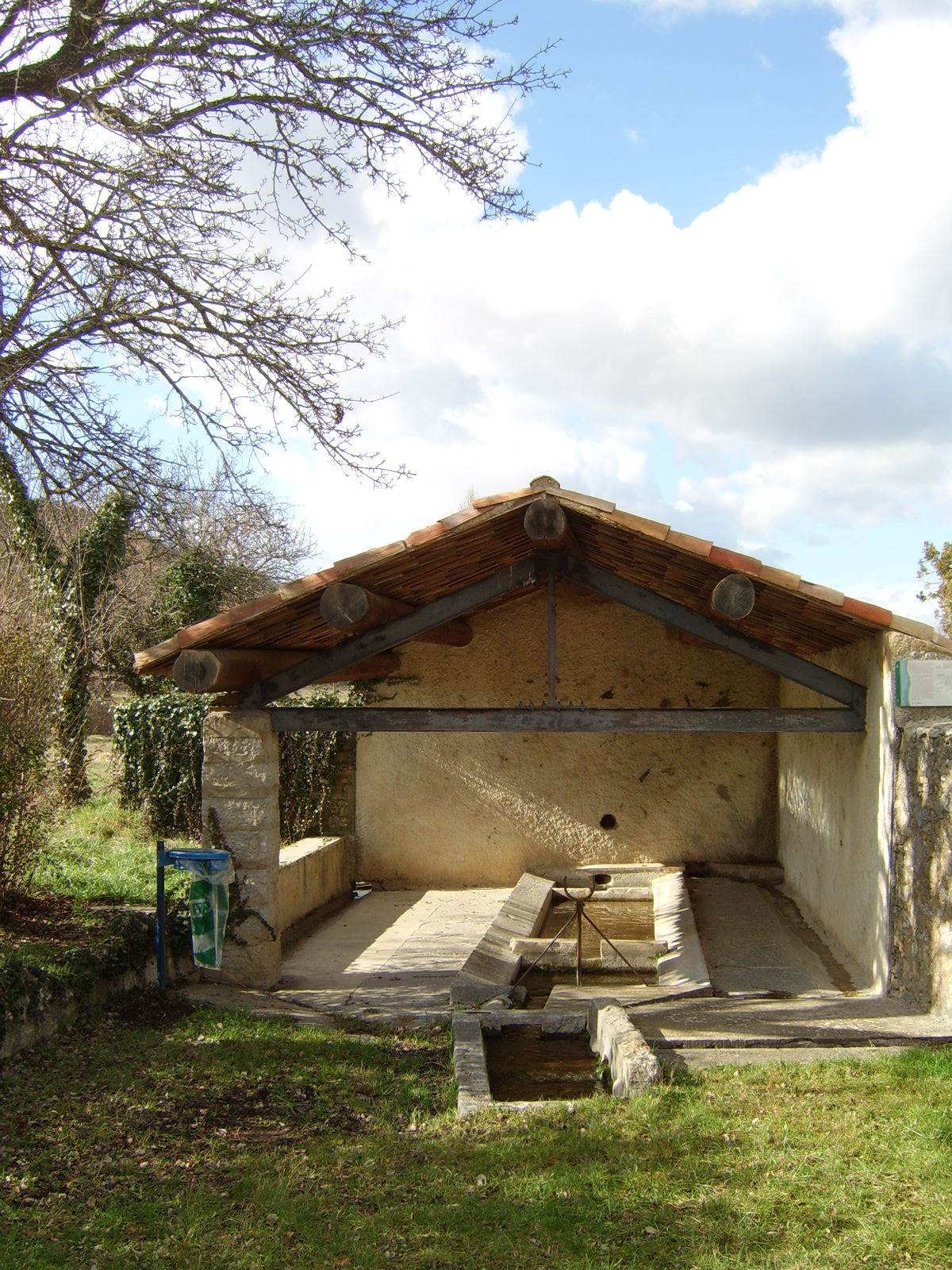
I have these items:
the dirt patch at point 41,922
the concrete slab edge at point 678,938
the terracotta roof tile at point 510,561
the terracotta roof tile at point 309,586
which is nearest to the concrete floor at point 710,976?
the concrete slab edge at point 678,938

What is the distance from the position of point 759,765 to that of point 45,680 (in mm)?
7148

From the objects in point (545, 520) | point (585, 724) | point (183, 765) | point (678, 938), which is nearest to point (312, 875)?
point (183, 765)

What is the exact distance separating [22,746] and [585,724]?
3626mm

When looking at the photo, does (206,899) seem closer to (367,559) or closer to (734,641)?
(367,559)

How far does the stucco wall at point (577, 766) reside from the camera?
1099cm

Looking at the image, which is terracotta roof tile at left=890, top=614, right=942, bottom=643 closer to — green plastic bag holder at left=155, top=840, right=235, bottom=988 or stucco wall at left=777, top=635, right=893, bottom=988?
stucco wall at left=777, top=635, right=893, bottom=988

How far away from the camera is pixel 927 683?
6078 millimetres

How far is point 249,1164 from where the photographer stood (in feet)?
13.7

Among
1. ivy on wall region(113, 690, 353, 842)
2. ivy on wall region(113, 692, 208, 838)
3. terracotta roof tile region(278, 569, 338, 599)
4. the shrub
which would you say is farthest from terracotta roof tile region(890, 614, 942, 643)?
ivy on wall region(113, 692, 208, 838)

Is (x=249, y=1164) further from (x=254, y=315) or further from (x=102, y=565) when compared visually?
(x=102, y=565)

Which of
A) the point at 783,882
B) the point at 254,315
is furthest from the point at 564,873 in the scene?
the point at 254,315

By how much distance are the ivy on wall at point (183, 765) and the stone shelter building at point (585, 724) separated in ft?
1.20

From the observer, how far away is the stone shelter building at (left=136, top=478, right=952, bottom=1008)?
6.21 metres

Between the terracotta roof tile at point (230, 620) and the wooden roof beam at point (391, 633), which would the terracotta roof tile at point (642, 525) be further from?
the terracotta roof tile at point (230, 620)
